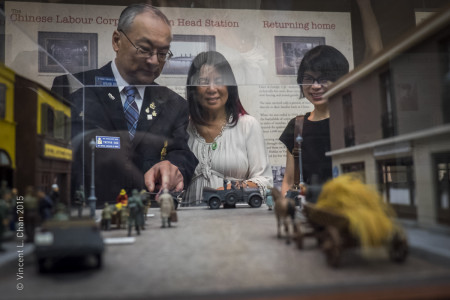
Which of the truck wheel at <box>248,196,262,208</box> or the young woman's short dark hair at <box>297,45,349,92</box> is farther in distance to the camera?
the truck wheel at <box>248,196,262,208</box>

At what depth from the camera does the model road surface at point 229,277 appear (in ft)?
9.17

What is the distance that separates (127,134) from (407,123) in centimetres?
689

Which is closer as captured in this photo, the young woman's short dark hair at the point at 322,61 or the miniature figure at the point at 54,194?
the miniature figure at the point at 54,194

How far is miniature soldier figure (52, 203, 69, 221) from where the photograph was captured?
3.53 meters

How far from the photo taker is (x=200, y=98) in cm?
988

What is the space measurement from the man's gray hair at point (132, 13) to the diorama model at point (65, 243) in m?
6.57

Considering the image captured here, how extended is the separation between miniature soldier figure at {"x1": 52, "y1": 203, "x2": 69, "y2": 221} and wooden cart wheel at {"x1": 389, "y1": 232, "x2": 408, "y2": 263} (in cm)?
321

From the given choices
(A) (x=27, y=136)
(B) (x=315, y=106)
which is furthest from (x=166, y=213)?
(B) (x=315, y=106)

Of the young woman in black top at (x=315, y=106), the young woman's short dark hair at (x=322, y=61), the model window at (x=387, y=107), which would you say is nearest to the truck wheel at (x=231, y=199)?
the young woman in black top at (x=315, y=106)

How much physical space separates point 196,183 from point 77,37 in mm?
5019

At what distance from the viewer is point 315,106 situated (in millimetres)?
8617

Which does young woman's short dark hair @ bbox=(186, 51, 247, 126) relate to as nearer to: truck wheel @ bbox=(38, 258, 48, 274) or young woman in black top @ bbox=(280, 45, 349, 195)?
young woman in black top @ bbox=(280, 45, 349, 195)

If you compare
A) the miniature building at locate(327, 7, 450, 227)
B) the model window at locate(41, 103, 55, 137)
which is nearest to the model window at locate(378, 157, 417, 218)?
the miniature building at locate(327, 7, 450, 227)

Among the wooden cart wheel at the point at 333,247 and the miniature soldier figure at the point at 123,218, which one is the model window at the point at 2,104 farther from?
the wooden cart wheel at the point at 333,247
